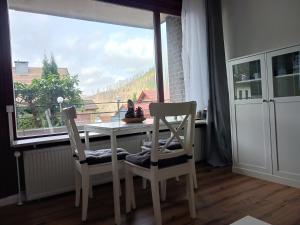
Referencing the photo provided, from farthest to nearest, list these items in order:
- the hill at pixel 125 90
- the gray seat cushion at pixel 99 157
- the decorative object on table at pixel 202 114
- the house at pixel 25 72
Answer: the decorative object on table at pixel 202 114 < the hill at pixel 125 90 < the house at pixel 25 72 < the gray seat cushion at pixel 99 157

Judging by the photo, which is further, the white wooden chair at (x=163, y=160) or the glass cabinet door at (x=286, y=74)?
the glass cabinet door at (x=286, y=74)

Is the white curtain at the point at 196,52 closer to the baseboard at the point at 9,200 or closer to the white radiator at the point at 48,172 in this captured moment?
the white radiator at the point at 48,172

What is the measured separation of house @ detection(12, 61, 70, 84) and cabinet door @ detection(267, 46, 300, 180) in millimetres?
2521

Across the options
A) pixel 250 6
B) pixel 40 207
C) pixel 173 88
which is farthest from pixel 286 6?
pixel 40 207

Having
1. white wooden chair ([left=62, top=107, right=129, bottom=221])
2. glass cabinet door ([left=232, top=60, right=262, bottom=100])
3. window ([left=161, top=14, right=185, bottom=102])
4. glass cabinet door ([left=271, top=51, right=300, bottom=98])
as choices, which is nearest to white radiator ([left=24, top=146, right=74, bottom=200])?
white wooden chair ([left=62, top=107, right=129, bottom=221])

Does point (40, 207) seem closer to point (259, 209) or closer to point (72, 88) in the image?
point (72, 88)

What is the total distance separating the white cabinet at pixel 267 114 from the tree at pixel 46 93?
1948 mm

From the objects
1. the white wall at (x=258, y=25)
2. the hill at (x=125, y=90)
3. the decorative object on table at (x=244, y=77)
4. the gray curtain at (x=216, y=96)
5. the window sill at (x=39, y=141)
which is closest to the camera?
the window sill at (x=39, y=141)

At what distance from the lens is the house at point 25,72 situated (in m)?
2.65

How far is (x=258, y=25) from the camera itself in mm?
3094

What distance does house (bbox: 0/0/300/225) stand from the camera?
6.62 feet

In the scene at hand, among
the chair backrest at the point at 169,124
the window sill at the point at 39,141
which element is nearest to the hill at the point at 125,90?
A: the window sill at the point at 39,141

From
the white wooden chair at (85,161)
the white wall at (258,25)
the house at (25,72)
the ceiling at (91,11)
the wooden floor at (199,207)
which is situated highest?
the ceiling at (91,11)

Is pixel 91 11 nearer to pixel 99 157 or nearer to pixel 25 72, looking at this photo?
pixel 25 72
